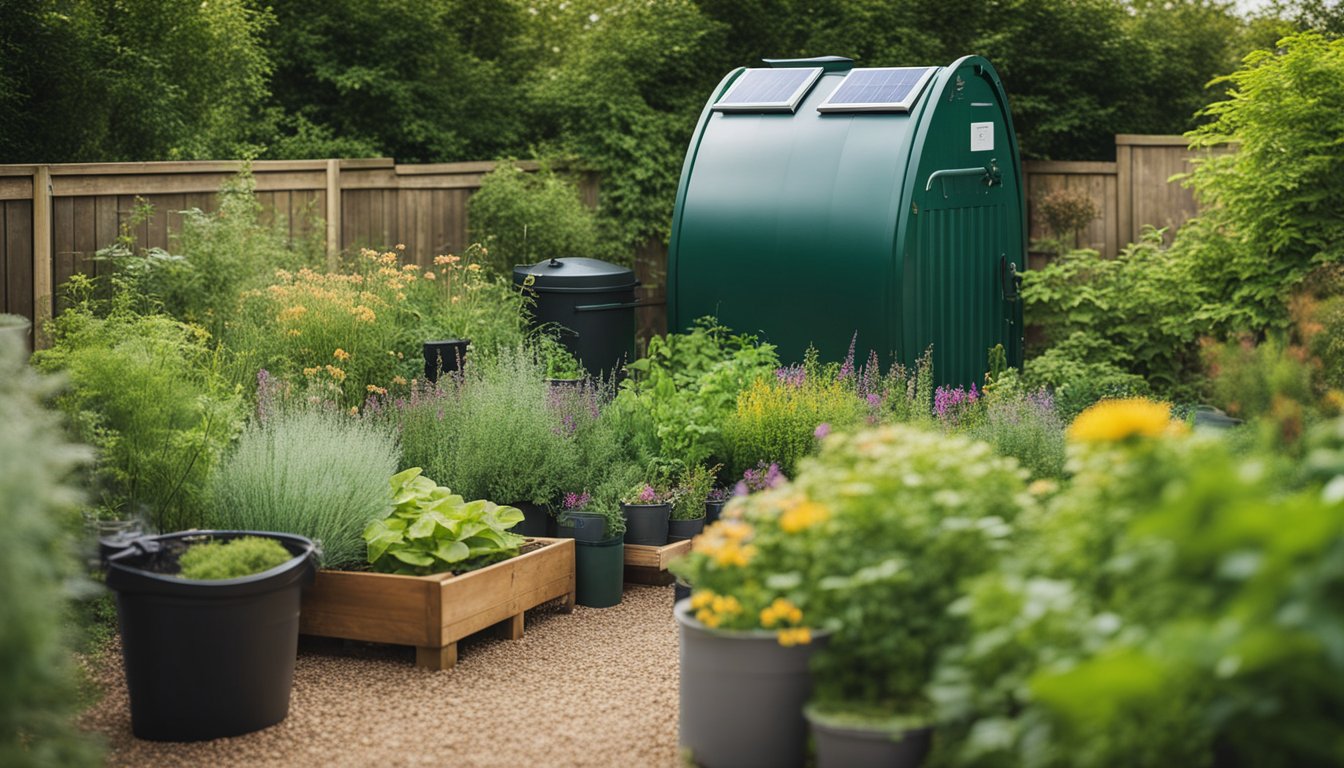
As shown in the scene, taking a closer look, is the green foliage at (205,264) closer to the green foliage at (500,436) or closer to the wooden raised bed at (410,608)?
the green foliage at (500,436)

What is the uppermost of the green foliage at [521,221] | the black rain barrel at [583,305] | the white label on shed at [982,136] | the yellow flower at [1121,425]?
Answer: the white label on shed at [982,136]

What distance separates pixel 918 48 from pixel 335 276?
28.0 feet

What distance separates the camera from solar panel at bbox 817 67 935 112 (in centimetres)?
851

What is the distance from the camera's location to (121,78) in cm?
1109

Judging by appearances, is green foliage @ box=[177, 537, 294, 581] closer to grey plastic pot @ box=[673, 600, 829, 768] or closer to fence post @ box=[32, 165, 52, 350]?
grey plastic pot @ box=[673, 600, 829, 768]

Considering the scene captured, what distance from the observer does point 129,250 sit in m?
8.42

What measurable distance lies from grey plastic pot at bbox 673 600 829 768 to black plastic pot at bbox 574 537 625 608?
7.60 ft

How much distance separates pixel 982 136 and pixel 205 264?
16.6 feet

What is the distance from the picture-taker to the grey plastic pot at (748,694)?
3.91 metres

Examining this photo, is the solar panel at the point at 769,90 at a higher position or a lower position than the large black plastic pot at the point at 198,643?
higher

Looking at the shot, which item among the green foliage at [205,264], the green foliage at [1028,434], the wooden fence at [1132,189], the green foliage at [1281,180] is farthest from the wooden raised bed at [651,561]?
the wooden fence at [1132,189]

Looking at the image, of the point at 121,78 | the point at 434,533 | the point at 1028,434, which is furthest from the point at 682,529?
the point at 121,78

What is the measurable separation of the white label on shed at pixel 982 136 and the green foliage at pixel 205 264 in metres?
4.59

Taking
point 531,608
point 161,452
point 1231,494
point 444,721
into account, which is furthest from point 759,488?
point 1231,494
